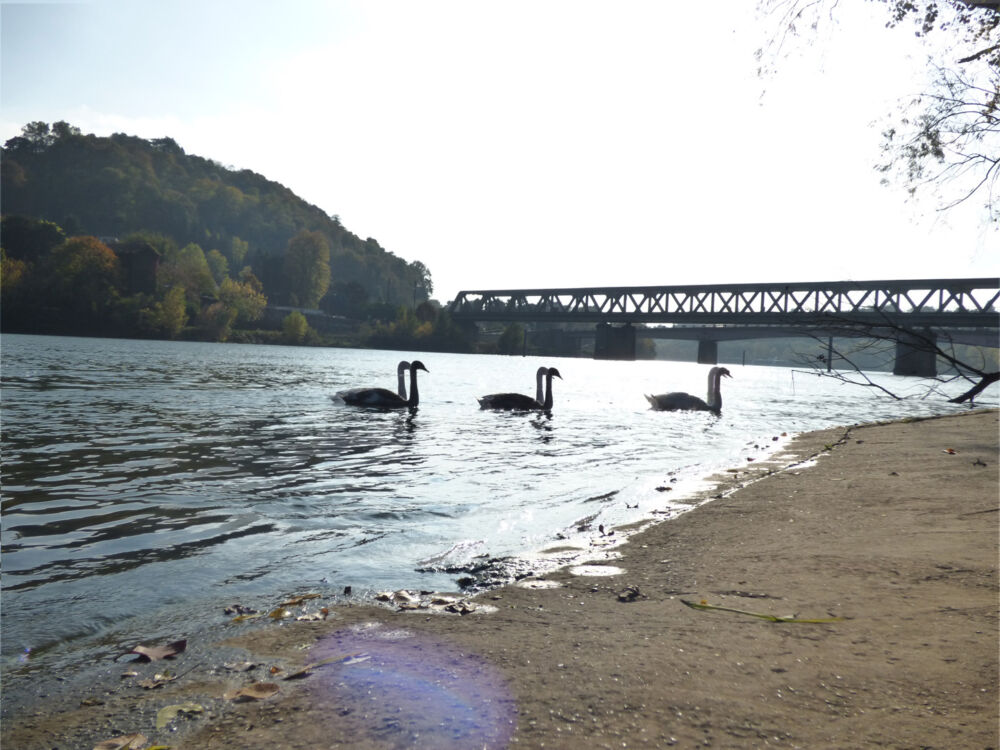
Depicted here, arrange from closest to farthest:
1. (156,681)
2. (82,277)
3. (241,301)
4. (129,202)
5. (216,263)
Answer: (156,681) → (82,277) → (241,301) → (216,263) → (129,202)

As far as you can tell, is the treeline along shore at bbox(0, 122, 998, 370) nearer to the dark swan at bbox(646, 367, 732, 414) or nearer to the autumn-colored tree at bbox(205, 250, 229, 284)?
the autumn-colored tree at bbox(205, 250, 229, 284)

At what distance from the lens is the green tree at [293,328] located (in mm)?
127000

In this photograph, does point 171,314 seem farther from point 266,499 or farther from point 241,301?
point 266,499

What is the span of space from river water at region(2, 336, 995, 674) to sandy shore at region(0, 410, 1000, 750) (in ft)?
3.24

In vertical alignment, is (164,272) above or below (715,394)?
above

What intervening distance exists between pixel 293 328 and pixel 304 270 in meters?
38.3

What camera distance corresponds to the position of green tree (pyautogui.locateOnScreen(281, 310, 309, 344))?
417ft

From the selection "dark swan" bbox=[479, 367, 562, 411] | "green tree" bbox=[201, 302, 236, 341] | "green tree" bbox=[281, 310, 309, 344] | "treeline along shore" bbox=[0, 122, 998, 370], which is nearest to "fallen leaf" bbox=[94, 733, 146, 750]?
"dark swan" bbox=[479, 367, 562, 411]

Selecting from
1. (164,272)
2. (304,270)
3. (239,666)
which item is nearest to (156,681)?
(239,666)

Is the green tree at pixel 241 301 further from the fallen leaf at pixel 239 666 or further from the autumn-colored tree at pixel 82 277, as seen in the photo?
the fallen leaf at pixel 239 666

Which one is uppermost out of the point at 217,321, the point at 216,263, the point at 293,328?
the point at 216,263

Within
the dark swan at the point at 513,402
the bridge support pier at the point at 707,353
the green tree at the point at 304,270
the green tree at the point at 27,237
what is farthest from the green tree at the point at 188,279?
the dark swan at the point at 513,402

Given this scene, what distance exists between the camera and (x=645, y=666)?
3.25m

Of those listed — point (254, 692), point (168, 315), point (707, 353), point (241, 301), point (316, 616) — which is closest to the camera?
point (254, 692)
